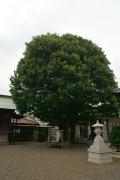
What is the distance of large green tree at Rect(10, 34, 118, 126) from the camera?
2153 cm

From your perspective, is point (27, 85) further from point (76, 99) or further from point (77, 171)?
point (77, 171)

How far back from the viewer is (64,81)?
21438mm

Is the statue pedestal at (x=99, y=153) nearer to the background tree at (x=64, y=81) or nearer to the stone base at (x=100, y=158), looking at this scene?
the stone base at (x=100, y=158)

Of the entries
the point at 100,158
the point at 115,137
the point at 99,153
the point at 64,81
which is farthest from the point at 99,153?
the point at 64,81

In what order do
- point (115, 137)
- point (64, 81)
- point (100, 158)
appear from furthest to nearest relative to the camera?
point (64, 81) < point (115, 137) < point (100, 158)

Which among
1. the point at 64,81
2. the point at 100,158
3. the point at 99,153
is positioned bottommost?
the point at 100,158

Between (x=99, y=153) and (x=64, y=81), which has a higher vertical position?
(x=64, y=81)

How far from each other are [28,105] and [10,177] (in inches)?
528

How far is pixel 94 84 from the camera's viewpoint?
23.4 m

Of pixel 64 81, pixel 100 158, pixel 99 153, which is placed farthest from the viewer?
pixel 64 81

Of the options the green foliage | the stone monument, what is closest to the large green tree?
the green foliage

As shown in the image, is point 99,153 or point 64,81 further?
point 64,81

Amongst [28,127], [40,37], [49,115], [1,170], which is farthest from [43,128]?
[1,170]

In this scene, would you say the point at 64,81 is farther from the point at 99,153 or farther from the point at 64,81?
the point at 99,153
